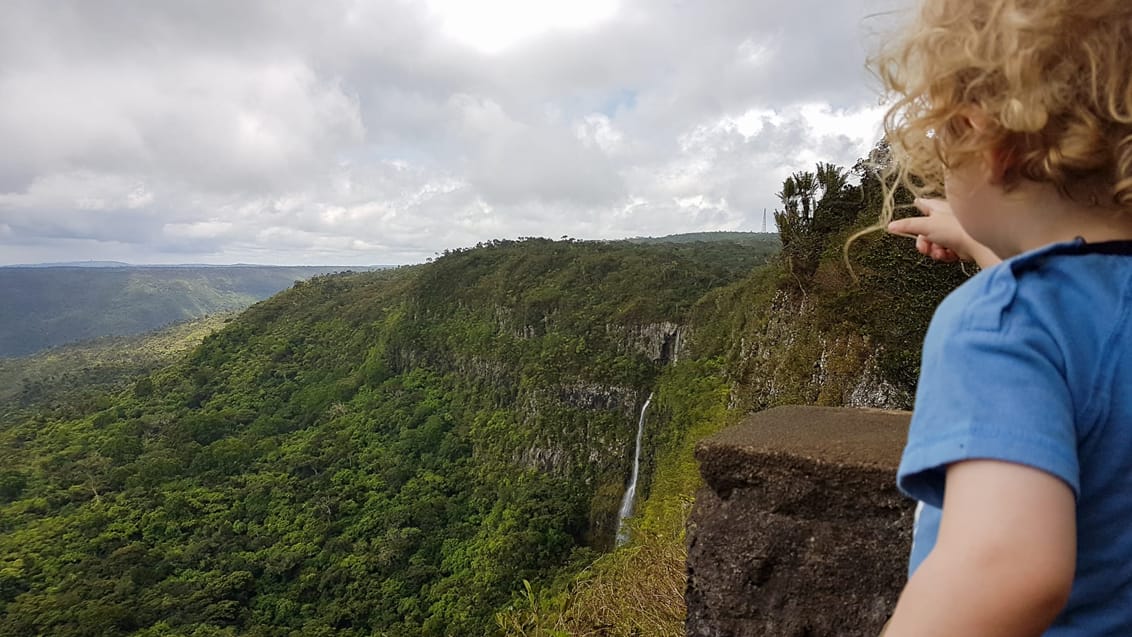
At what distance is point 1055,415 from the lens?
1.84 ft

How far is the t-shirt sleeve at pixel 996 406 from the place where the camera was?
1.79ft

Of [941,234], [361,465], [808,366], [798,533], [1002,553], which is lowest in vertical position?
[361,465]

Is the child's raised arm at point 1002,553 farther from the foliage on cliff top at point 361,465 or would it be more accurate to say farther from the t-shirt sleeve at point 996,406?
the foliage on cliff top at point 361,465

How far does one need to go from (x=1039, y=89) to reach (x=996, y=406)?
A: 0.34 m

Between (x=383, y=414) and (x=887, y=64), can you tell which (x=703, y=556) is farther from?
(x=383, y=414)

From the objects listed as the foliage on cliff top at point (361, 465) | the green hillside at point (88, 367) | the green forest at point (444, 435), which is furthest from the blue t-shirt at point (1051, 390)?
the green hillside at point (88, 367)

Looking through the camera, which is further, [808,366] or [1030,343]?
[808,366]

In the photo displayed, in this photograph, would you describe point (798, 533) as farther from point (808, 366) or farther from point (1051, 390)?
point (808, 366)

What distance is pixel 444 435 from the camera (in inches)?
1785

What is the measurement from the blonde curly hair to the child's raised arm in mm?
328

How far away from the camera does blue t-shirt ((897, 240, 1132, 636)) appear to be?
0.56 m

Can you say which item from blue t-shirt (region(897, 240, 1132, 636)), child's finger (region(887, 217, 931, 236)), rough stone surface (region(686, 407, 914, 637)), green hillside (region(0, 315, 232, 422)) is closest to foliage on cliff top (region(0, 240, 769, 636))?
green hillside (region(0, 315, 232, 422))

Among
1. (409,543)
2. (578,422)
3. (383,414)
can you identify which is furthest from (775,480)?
(383,414)

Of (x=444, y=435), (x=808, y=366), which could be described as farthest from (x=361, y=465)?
(x=808, y=366)
